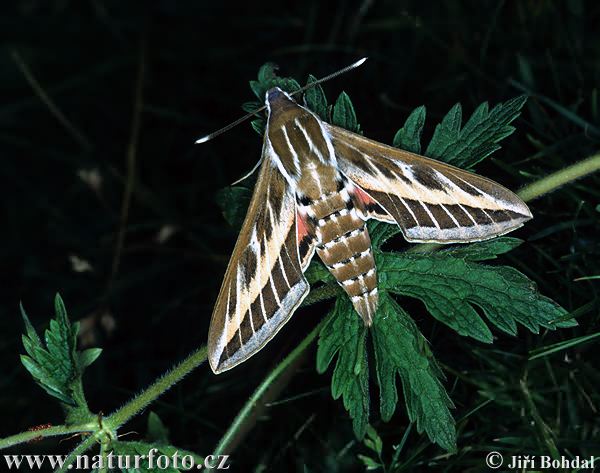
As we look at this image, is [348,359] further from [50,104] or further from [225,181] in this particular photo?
[50,104]

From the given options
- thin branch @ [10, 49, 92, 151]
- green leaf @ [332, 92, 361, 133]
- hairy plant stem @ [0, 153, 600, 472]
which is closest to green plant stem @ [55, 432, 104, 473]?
hairy plant stem @ [0, 153, 600, 472]

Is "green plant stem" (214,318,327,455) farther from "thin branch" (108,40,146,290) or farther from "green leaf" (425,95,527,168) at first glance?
"thin branch" (108,40,146,290)

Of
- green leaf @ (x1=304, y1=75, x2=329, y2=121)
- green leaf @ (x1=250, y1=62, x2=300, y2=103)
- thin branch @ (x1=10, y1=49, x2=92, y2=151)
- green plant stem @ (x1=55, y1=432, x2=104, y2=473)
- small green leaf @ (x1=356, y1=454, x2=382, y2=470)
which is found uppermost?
thin branch @ (x1=10, y1=49, x2=92, y2=151)

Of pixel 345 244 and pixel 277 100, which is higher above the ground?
pixel 277 100

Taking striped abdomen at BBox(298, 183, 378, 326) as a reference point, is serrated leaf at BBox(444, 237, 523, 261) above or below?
below

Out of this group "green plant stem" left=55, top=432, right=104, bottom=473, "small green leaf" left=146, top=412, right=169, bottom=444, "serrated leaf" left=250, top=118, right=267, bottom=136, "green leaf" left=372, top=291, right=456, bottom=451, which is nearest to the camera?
"green leaf" left=372, top=291, right=456, bottom=451

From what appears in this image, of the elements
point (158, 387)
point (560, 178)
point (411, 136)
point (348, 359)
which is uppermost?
point (411, 136)

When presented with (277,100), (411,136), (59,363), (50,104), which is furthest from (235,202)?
(50,104)
